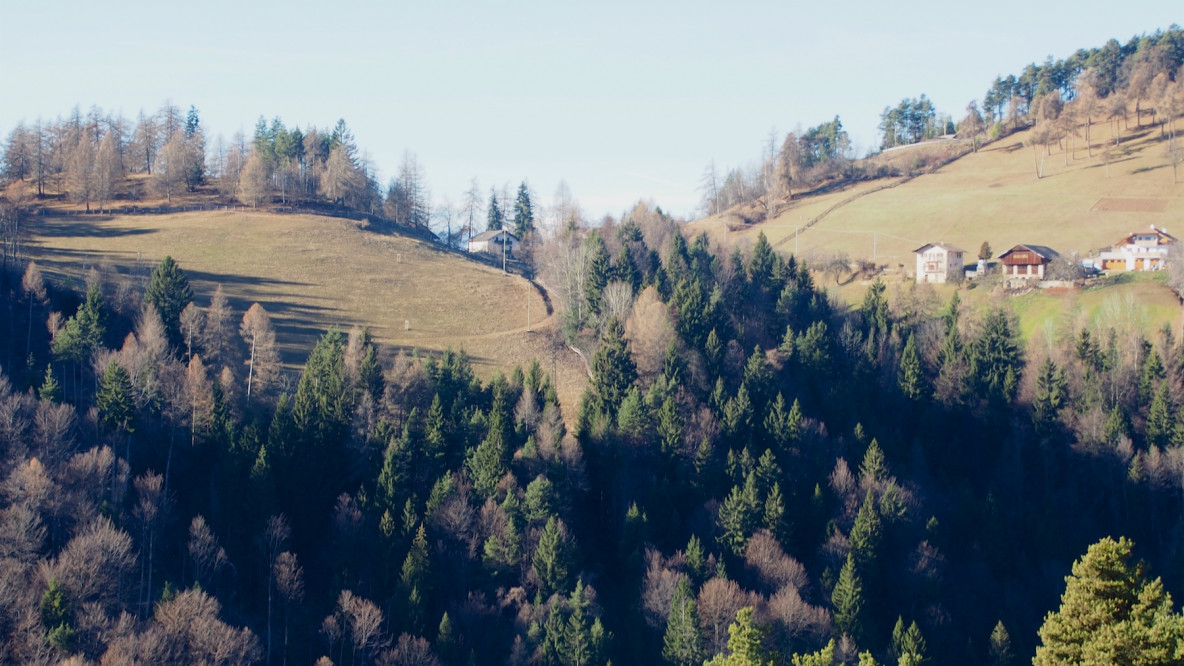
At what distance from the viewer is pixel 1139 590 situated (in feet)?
71.4

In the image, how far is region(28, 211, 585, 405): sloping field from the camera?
3071 inches

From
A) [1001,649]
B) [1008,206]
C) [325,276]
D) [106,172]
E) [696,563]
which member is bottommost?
[1001,649]

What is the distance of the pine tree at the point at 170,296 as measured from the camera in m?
66.5

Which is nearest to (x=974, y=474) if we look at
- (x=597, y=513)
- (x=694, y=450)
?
(x=694, y=450)

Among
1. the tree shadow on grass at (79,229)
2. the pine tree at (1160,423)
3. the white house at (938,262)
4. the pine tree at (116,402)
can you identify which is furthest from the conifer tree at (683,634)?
the tree shadow on grass at (79,229)

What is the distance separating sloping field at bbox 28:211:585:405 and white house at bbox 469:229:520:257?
37.2 feet

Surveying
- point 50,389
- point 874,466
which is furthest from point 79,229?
point 874,466

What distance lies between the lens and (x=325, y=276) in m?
91.4

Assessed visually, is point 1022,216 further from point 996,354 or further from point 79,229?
point 79,229

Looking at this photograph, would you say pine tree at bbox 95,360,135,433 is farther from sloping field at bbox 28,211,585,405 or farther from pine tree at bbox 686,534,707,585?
pine tree at bbox 686,534,707,585

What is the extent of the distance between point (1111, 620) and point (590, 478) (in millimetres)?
43750

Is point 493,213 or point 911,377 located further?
point 493,213

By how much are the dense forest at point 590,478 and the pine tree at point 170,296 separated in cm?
25

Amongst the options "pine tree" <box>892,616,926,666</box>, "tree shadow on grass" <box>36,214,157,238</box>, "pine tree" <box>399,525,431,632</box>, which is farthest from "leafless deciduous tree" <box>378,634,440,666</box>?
"tree shadow on grass" <box>36,214,157,238</box>
